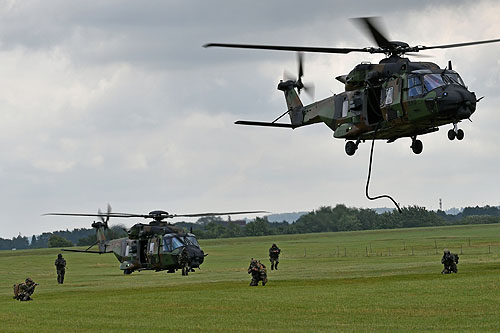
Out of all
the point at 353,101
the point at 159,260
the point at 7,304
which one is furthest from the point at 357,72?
the point at 159,260

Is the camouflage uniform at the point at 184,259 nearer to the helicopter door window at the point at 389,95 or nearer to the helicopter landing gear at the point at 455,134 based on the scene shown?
the helicopter door window at the point at 389,95

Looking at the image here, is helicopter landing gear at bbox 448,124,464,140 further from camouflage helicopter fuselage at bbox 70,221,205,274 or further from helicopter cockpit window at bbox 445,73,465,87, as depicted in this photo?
camouflage helicopter fuselage at bbox 70,221,205,274

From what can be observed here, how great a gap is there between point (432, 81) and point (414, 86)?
A: 0.68 meters

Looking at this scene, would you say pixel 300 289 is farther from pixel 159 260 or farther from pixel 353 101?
pixel 159 260

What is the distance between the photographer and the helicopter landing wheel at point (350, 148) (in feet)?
115

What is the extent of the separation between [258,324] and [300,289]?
11526 millimetres

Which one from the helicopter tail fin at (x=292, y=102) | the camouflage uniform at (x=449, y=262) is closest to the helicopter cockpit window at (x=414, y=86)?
the helicopter tail fin at (x=292, y=102)

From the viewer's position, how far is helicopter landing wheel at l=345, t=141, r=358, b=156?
35.0 meters

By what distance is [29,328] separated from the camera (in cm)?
2959

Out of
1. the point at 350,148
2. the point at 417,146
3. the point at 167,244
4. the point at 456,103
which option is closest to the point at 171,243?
the point at 167,244

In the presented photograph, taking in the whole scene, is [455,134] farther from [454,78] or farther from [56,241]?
[56,241]

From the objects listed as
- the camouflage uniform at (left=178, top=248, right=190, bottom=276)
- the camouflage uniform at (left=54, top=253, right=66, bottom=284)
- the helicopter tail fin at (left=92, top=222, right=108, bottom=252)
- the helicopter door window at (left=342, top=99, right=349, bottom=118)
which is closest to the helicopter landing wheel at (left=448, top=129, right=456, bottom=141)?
the helicopter door window at (left=342, top=99, right=349, bottom=118)

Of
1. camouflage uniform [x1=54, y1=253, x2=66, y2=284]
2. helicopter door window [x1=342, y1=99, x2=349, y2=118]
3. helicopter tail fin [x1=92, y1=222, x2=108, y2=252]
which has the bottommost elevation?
camouflage uniform [x1=54, y1=253, x2=66, y2=284]

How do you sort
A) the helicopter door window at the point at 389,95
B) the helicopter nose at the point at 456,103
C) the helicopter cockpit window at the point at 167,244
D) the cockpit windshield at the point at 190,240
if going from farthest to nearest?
1. the cockpit windshield at the point at 190,240
2. the helicopter cockpit window at the point at 167,244
3. the helicopter door window at the point at 389,95
4. the helicopter nose at the point at 456,103
